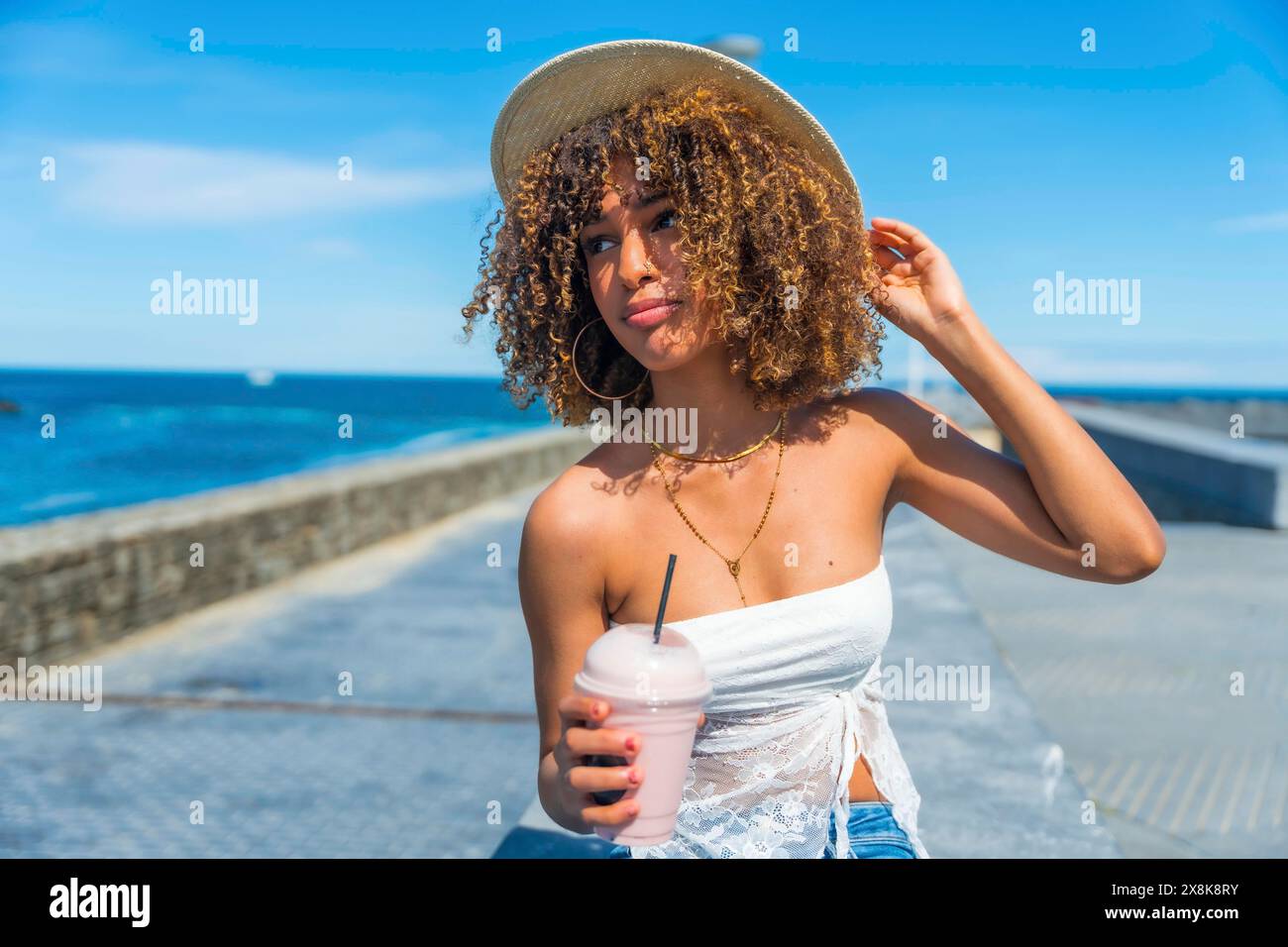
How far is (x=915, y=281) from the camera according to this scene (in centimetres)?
164

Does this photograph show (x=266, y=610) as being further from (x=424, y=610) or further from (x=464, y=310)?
(x=464, y=310)

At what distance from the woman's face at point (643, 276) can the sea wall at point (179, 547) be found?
3876mm

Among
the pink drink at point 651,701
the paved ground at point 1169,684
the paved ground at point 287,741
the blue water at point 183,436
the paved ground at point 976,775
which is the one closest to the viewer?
the pink drink at point 651,701

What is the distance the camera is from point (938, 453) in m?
1.72

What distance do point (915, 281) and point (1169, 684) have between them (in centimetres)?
401

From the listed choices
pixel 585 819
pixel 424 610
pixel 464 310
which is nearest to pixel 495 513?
pixel 424 610

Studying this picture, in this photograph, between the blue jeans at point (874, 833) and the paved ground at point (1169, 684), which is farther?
the paved ground at point (1169, 684)

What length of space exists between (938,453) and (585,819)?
867mm

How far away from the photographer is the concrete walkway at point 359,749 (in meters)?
3.23

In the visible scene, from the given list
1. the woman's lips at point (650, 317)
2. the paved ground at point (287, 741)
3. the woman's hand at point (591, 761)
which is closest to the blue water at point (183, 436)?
the paved ground at point (287, 741)

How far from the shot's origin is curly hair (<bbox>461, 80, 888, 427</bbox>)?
159 cm

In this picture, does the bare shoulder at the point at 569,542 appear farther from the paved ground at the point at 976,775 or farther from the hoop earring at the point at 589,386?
the paved ground at the point at 976,775

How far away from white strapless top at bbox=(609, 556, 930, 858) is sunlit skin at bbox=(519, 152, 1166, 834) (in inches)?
2.2

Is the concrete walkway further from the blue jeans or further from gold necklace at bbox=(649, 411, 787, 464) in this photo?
gold necklace at bbox=(649, 411, 787, 464)
